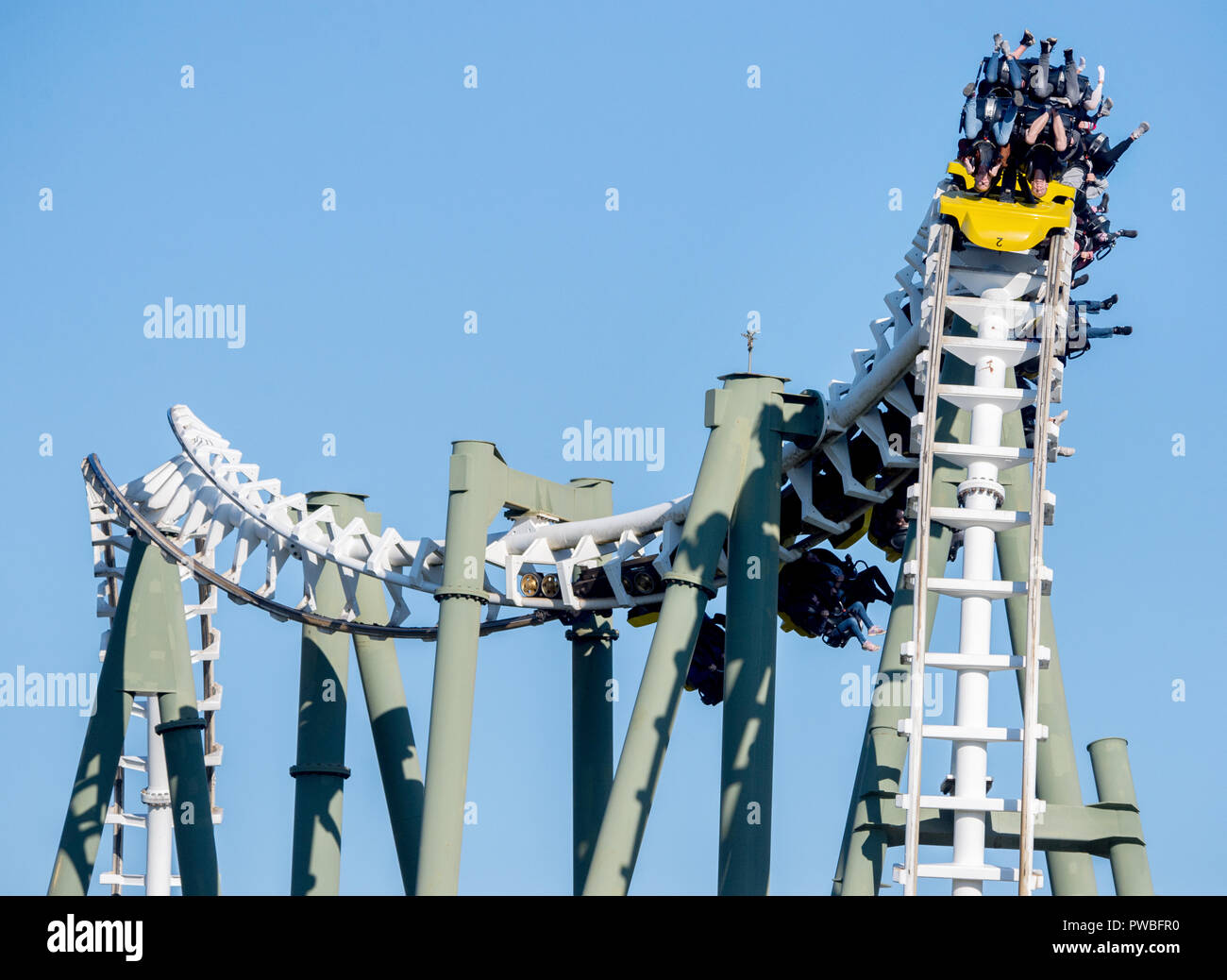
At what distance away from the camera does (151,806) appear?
36906 mm

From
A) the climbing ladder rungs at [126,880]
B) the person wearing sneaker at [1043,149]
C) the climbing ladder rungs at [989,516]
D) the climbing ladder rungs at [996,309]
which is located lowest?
the climbing ladder rungs at [126,880]

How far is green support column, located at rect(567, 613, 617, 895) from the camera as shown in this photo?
30.4m

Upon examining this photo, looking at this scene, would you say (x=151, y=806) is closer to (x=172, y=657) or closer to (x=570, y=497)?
(x=172, y=657)

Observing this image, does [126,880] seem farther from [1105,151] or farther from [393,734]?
[1105,151]

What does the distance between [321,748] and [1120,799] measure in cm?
1268

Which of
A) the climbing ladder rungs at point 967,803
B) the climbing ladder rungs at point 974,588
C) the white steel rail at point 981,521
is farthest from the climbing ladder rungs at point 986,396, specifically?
the climbing ladder rungs at point 967,803

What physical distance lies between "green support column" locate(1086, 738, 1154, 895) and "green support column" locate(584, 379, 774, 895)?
4.56 metres

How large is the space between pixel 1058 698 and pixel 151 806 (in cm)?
1842

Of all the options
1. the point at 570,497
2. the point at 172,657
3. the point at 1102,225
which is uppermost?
the point at 1102,225

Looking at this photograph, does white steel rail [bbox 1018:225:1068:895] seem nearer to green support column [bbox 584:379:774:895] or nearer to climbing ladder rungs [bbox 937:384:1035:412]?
climbing ladder rungs [bbox 937:384:1035:412]

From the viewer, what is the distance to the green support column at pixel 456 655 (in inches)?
999

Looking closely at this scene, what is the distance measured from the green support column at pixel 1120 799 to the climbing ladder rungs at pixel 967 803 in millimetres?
1968

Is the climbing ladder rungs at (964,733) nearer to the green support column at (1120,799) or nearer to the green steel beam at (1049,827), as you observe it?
the green steel beam at (1049,827)
